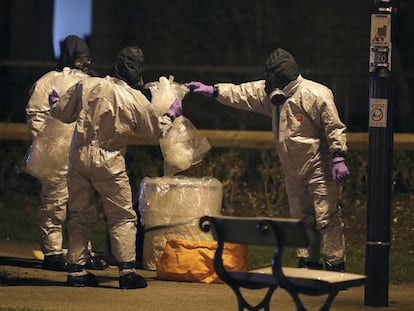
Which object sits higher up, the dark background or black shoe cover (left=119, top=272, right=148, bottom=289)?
the dark background

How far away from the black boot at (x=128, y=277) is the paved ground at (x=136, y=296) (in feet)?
0.26

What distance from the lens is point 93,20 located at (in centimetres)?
2158

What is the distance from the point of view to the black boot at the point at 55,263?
11799 mm

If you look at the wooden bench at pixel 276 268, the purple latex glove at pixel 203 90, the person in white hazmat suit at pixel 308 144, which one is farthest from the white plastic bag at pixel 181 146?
the wooden bench at pixel 276 268

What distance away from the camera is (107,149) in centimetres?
1048

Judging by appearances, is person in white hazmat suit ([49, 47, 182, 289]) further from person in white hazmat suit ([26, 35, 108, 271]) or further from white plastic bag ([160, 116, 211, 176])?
person in white hazmat suit ([26, 35, 108, 271])

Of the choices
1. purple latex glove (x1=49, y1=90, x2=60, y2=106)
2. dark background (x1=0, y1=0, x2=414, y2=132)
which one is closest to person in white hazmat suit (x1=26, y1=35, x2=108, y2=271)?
purple latex glove (x1=49, y1=90, x2=60, y2=106)

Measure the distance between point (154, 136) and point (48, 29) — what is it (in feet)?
38.6

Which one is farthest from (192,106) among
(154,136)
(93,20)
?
(154,136)

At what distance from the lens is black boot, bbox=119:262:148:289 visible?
10562 mm

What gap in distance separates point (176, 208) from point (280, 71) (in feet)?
5.58

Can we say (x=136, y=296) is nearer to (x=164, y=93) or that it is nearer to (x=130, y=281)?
(x=130, y=281)

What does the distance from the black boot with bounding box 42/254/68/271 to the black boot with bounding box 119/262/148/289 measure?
1.27 meters

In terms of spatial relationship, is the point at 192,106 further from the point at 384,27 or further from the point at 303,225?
the point at 303,225
